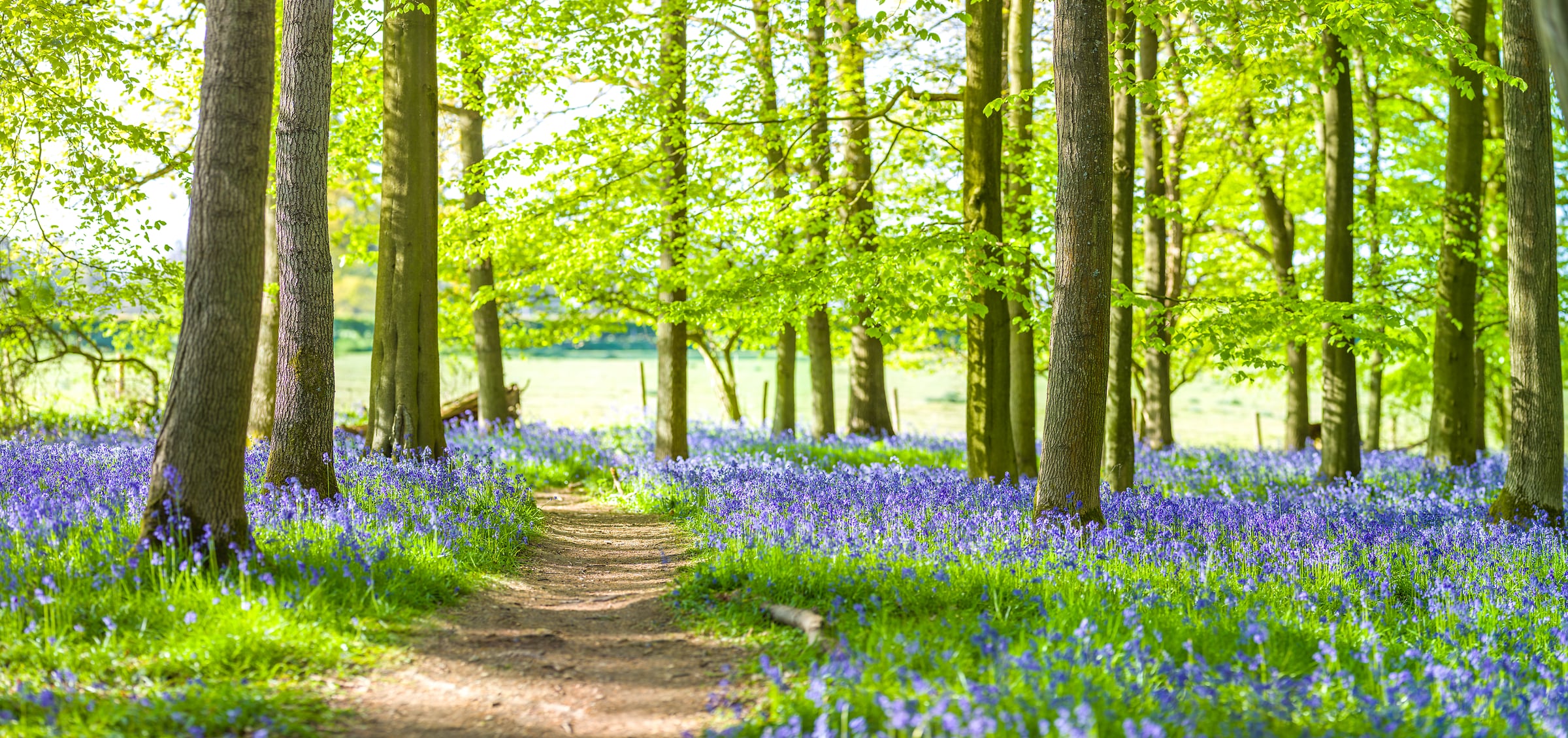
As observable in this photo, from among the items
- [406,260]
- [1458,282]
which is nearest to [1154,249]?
[1458,282]

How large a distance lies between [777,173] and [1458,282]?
355 inches

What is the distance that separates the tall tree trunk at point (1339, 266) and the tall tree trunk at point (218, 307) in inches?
452

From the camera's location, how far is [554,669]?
4633 mm

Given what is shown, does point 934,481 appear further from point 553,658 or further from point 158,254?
point 158,254

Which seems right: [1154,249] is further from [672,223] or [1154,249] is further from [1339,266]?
[672,223]

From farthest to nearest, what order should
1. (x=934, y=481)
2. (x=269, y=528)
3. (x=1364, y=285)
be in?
(x=1364, y=285) < (x=934, y=481) < (x=269, y=528)

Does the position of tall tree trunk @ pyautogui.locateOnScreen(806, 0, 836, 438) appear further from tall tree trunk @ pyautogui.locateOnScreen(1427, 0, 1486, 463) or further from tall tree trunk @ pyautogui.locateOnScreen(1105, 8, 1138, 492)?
tall tree trunk @ pyautogui.locateOnScreen(1427, 0, 1486, 463)

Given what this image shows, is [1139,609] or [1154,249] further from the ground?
[1154,249]

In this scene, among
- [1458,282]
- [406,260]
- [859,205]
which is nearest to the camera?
[406,260]

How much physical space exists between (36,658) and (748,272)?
7682mm

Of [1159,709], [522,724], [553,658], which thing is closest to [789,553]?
[553,658]

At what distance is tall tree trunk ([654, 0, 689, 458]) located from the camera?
1176cm

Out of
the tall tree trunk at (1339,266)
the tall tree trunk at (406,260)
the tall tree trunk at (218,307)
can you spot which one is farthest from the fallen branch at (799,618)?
the tall tree trunk at (1339,266)

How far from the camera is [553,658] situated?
4.81m
